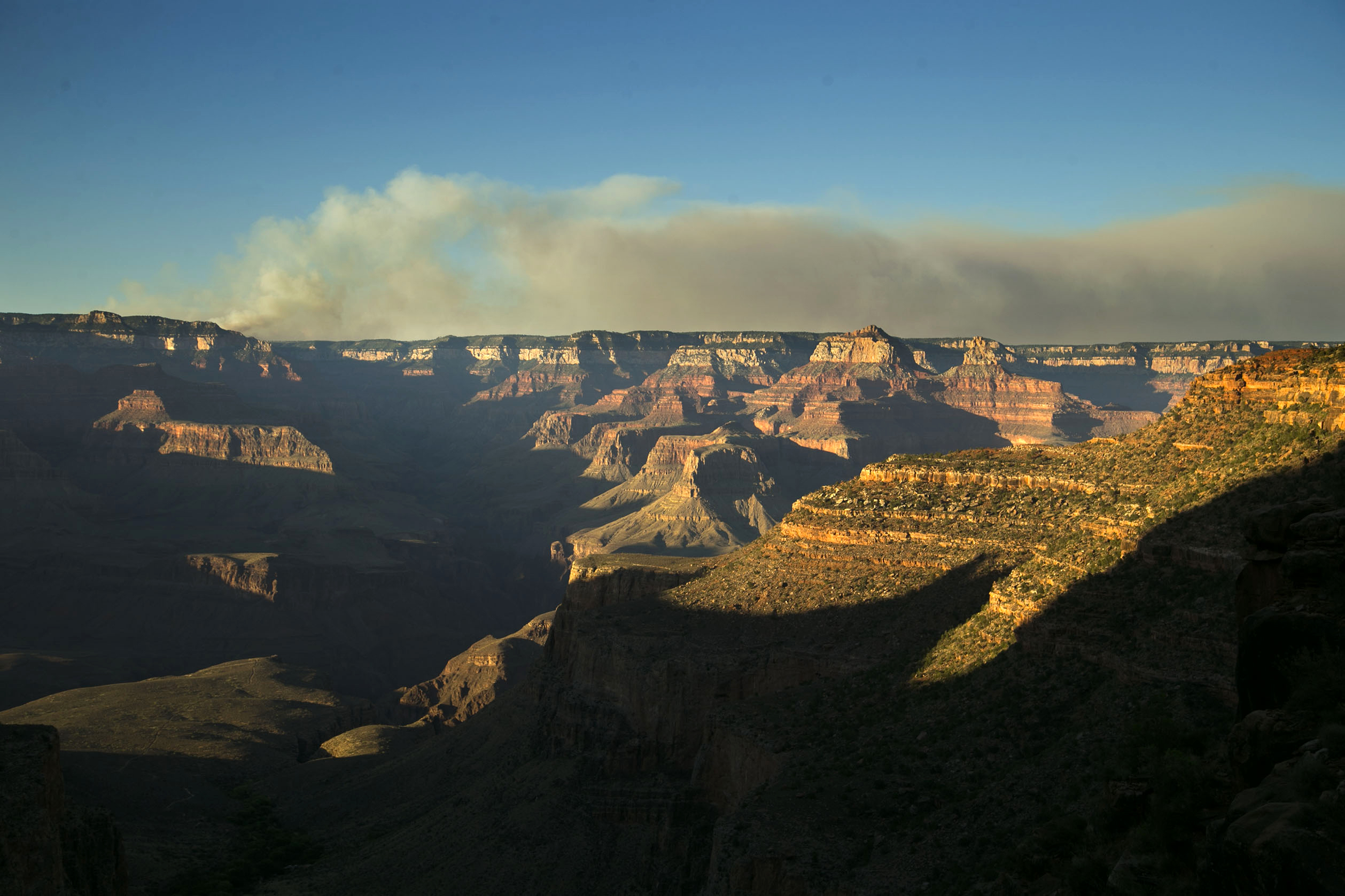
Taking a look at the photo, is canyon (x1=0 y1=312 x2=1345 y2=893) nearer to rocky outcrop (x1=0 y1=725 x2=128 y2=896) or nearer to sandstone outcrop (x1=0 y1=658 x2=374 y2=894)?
sandstone outcrop (x1=0 y1=658 x2=374 y2=894)

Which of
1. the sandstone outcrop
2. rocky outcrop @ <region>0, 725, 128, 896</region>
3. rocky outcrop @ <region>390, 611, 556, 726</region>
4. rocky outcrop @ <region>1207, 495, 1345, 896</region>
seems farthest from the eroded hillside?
rocky outcrop @ <region>390, 611, 556, 726</region>

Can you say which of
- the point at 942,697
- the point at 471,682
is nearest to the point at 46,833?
the point at 942,697

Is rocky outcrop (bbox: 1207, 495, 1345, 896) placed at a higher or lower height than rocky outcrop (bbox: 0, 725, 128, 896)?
higher

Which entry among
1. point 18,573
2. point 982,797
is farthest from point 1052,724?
point 18,573

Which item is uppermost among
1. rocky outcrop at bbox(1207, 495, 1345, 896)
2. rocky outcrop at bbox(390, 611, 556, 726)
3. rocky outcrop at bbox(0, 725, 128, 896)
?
rocky outcrop at bbox(1207, 495, 1345, 896)

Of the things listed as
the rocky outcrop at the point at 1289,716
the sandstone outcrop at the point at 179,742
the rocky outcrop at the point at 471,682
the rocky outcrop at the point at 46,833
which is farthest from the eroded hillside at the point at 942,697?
the rocky outcrop at the point at 471,682

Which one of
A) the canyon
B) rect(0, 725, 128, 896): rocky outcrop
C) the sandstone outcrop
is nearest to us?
the canyon

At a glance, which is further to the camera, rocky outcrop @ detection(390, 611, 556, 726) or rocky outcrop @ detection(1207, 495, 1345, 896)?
rocky outcrop @ detection(390, 611, 556, 726)

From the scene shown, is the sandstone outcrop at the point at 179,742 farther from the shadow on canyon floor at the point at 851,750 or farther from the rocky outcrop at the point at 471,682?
the rocky outcrop at the point at 471,682
